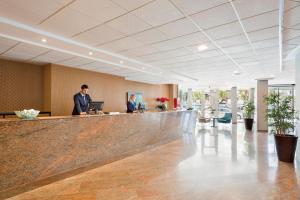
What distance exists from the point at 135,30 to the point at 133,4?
3.09 feet

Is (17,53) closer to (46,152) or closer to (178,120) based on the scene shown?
(46,152)

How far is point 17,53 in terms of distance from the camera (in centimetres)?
498

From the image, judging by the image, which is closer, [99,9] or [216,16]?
[99,9]

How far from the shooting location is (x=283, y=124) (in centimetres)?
454

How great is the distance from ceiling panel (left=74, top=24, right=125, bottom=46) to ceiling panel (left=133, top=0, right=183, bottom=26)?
0.83 meters

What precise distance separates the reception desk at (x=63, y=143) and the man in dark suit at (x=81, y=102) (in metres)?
0.79

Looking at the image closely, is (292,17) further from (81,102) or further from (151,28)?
(81,102)

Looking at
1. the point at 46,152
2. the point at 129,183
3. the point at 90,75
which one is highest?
the point at 90,75

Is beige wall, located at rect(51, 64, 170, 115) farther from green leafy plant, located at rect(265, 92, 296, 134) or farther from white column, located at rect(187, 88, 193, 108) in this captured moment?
white column, located at rect(187, 88, 193, 108)

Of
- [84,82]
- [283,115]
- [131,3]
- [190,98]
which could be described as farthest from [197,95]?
[131,3]

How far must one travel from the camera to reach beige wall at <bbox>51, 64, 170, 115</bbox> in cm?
632

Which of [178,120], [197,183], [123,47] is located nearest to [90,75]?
[123,47]

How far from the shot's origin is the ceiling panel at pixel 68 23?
3037 mm

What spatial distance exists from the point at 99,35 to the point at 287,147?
5.06 m
